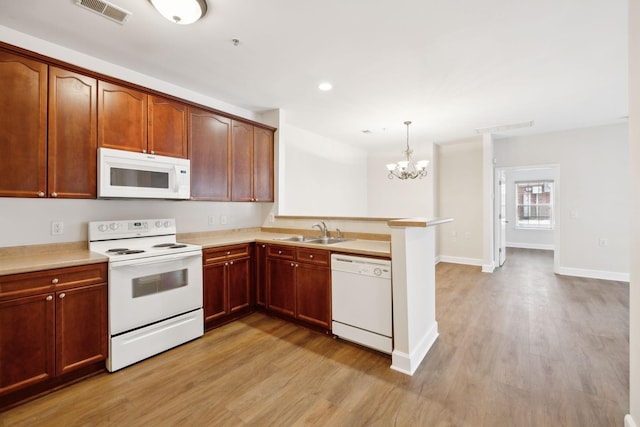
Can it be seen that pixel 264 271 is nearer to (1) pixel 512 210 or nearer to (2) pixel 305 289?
(2) pixel 305 289

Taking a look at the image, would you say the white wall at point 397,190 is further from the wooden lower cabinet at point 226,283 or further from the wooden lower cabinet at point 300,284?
the wooden lower cabinet at point 226,283

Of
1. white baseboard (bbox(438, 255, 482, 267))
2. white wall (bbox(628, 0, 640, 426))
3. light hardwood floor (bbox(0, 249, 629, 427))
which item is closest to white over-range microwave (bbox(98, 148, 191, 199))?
light hardwood floor (bbox(0, 249, 629, 427))

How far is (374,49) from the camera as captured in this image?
247 centimetres

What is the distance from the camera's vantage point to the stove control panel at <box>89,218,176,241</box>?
2518 millimetres

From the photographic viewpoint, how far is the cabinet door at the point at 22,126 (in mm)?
1960

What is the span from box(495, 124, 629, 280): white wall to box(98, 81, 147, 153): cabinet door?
6.35m

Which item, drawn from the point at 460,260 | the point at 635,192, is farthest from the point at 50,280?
the point at 460,260

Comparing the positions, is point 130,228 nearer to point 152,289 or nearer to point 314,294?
point 152,289

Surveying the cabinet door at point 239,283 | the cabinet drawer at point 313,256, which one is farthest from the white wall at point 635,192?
the cabinet door at point 239,283

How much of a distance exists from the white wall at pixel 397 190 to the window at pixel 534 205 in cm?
425

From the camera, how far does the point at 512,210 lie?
840cm

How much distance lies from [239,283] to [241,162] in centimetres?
148

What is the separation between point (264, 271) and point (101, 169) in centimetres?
182

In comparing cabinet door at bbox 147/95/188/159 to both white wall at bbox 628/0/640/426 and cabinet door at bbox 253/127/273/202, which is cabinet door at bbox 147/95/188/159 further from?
white wall at bbox 628/0/640/426
